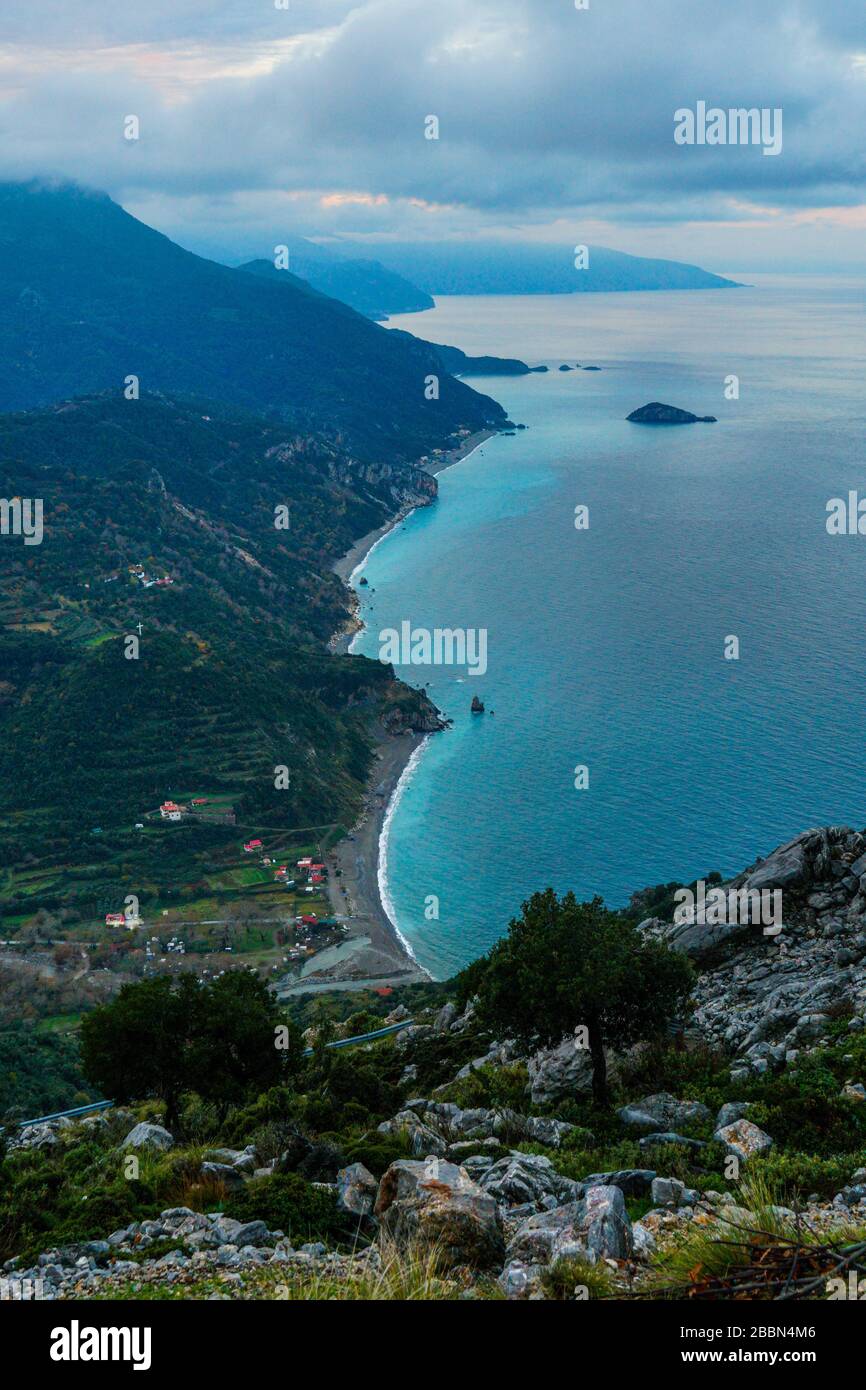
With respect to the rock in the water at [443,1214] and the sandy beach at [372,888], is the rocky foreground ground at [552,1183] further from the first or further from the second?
the sandy beach at [372,888]

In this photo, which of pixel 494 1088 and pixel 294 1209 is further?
pixel 494 1088

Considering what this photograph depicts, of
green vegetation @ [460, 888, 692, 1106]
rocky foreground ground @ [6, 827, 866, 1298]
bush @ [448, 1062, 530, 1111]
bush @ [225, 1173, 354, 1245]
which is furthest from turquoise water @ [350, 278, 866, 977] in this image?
bush @ [225, 1173, 354, 1245]

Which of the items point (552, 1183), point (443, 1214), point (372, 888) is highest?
point (372, 888)

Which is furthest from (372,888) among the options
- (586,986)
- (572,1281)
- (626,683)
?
(572,1281)

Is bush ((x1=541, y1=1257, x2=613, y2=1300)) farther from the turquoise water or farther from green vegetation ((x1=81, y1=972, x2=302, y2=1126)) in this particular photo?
the turquoise water

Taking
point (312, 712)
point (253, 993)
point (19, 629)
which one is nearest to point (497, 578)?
point (312, 712)

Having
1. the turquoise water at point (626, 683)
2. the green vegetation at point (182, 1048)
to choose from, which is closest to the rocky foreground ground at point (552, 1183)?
the green vegetation at point (182, 1048)

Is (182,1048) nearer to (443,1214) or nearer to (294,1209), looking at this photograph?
(294,1209)

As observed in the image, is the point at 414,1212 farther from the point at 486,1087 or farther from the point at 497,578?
the point at 497,578
